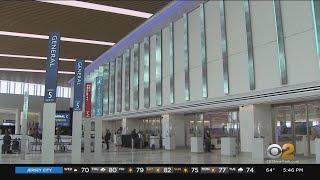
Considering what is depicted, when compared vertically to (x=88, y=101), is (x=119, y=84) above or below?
above

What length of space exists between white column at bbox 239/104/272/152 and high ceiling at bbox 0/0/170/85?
7.96 m

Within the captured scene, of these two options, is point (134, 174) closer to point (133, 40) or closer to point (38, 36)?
point (38, 36)

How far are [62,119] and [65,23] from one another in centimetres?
947

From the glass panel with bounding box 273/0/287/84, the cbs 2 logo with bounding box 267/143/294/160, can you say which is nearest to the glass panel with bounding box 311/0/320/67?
the glass panel with bounding box 273/0/287/84

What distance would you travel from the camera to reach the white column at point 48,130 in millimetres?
10328

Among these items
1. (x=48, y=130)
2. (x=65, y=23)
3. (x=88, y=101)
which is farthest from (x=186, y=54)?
(x=48, y=130)

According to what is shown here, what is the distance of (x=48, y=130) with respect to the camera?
34.7ft

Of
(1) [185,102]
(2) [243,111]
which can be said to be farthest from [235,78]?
(1) [185,102]

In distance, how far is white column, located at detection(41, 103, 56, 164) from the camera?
33.9 ft

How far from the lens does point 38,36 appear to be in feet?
89.1

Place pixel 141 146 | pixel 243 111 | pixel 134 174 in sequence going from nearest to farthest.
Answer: pixel 134 174
pixel 243 111
pixel 141 146

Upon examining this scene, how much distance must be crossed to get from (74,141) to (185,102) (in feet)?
41.1

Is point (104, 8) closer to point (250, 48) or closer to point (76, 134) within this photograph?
point (250, 48)

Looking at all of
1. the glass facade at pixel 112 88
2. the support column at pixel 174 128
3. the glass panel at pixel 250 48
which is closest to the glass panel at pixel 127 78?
the glass facade at pixel 112 88
